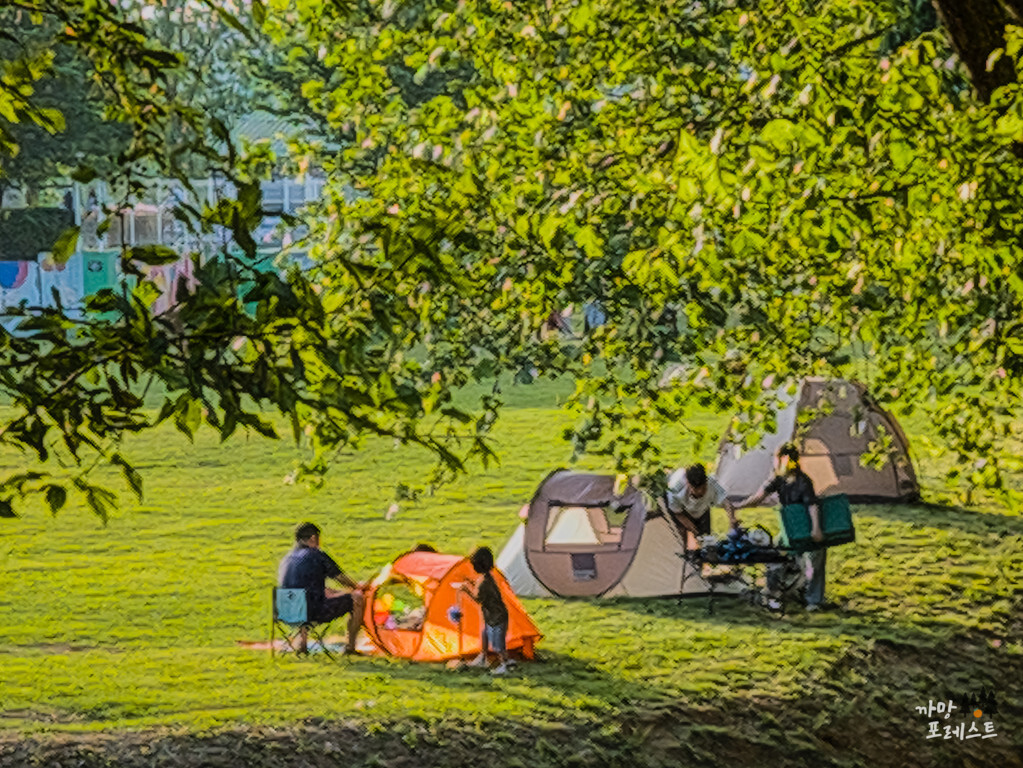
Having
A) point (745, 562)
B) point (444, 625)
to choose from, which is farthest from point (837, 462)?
point (444, 625)

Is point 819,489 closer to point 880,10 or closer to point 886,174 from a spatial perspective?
point 880,10

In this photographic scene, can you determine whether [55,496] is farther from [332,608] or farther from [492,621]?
[332,608]

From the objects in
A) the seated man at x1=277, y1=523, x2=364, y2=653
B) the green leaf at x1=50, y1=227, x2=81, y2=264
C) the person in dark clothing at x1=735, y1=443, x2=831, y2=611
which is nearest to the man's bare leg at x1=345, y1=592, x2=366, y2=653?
the seated man at x1=277, y1=523, x2=364, y2=653

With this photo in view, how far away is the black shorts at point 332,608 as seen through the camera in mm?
13000

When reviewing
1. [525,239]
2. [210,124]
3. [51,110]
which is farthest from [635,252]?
[210,124]

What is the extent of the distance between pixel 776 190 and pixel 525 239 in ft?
4.51

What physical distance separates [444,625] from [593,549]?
2.78 metres

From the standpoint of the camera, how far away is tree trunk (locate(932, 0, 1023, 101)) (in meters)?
7.36

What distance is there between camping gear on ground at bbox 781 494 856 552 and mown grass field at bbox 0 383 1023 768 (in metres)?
0.65

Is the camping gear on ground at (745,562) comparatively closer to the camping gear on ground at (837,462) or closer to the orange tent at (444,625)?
the orange tent at (444,625)

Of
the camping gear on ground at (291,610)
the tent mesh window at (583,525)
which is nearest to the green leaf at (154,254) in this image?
the camping gear on ground at (291,610)

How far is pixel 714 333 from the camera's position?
422 inches

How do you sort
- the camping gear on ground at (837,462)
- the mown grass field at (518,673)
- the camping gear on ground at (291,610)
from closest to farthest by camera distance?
the mown grass field at (518,673)
the camping gear on ground at (291,610)
the camping gear on ground at (837,462)

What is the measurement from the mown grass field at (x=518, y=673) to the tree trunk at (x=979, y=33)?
444 centimetres
